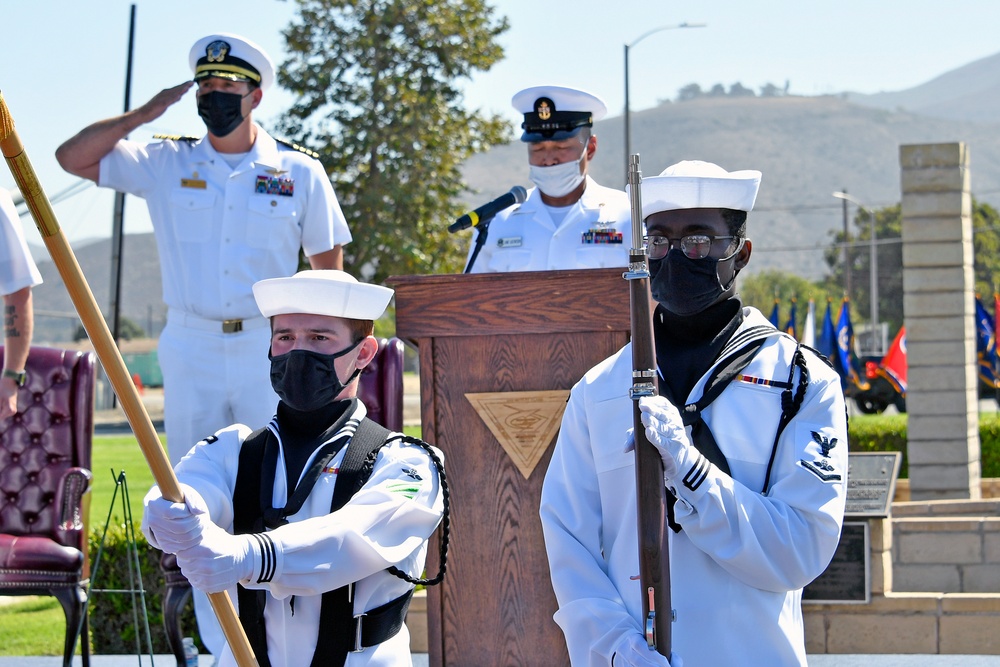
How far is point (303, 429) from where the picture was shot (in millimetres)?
3502

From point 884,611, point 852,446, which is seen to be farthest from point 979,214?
point 884,611

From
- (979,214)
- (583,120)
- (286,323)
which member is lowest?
(286,323)

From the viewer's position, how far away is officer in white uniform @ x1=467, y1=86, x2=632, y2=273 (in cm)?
578

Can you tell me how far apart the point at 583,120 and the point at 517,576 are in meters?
2.31

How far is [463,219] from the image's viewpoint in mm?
5281

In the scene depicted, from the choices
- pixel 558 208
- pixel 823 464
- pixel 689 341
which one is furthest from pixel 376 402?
pixel 823 464

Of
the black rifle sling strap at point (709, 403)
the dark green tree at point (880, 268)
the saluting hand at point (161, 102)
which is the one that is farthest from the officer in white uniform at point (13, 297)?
the dark green tree at point (880, 268)

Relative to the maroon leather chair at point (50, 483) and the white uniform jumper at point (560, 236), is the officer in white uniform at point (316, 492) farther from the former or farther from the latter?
the maroon leather chair at point (50, 483)

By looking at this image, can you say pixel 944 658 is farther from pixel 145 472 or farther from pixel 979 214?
pixel 979 214

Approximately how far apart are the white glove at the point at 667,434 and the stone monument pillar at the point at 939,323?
33.9 ft

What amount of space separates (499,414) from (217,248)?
1741 mm

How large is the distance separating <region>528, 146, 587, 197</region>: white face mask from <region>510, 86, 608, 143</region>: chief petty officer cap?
13cm

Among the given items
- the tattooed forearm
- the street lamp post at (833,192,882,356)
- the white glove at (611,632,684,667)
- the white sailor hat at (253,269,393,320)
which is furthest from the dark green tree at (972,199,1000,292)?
the white glove at (611,632,684,667)

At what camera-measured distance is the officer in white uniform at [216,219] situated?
5414 mm
